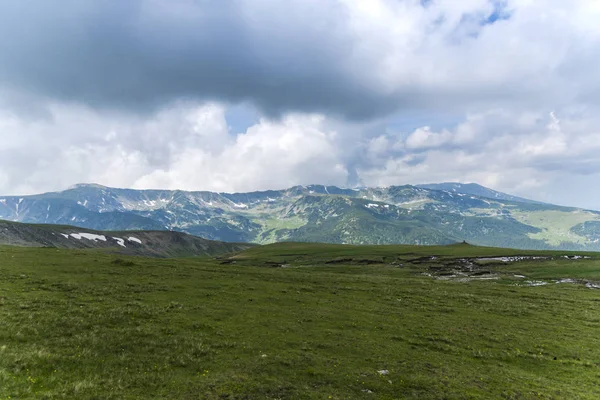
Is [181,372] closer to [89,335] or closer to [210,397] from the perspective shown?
[210,397]

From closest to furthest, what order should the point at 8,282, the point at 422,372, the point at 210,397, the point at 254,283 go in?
the point at 210,397, the point at 422,372, the point at 8,282, the point at 254,283

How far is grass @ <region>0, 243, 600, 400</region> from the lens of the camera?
20594 mm

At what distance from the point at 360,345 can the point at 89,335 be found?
22.8m

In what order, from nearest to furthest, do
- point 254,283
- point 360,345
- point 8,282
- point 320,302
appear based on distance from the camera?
1. point 360,345
2. point 8,282
3. point 320,302
4. point 254,283

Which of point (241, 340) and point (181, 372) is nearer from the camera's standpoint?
point (181, 372)

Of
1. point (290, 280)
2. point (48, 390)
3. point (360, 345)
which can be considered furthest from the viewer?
point (290, 280)

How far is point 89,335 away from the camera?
84.4ft

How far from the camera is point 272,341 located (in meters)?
29.1

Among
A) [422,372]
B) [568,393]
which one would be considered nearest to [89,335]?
[422,372]

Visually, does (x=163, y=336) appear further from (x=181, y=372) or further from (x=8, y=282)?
(x=8, y=282)

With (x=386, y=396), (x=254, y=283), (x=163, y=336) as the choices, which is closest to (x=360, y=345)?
(x=386, y=396)

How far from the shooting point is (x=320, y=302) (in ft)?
152

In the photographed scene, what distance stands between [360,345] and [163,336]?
1744 cm

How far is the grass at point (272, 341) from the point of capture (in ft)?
67.6
